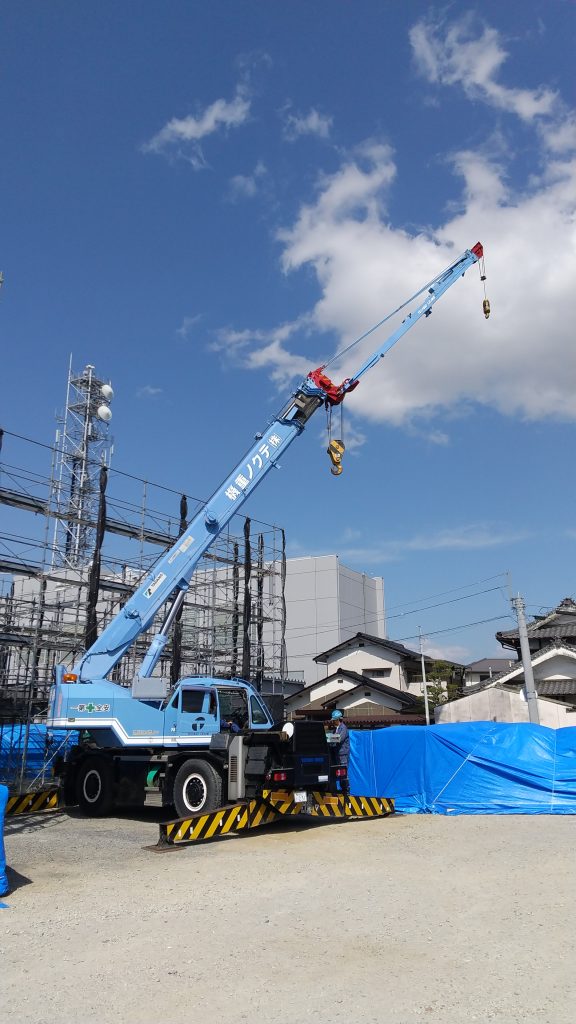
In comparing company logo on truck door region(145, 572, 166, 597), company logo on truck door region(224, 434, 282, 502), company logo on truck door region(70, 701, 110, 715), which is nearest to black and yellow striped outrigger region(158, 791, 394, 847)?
company logo on truck door region(70, 701, 110, 715)

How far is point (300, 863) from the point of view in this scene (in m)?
9.84

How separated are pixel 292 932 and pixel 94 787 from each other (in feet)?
29.6

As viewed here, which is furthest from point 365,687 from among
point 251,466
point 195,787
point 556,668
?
point 195,787

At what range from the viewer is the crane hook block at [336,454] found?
54.6ft

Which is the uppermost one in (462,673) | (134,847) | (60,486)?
(60,486)

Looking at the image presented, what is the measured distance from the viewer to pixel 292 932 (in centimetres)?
660

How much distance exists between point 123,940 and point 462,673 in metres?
38.0

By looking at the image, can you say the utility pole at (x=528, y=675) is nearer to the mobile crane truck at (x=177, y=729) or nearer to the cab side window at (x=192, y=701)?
the mobile crane truck at (x=177, y=729)

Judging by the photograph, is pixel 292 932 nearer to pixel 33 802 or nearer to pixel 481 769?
pixel 481 769

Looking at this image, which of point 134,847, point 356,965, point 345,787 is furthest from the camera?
point 345,787

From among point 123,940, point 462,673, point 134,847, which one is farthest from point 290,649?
point 123,940

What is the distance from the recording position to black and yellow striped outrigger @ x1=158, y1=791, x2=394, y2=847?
1093 centimetres

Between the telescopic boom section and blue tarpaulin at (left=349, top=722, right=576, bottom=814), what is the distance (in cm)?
560

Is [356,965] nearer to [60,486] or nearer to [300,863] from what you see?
[300,863]
